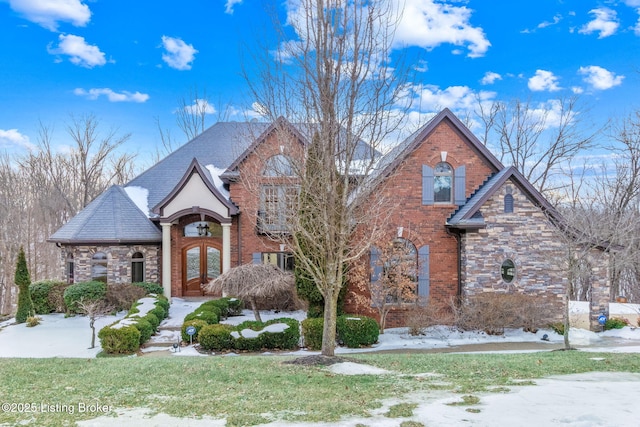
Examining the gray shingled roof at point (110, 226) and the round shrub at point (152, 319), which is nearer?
the round shrub at point (152, 319)

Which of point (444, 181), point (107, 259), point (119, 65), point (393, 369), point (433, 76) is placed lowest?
point (393, 369)

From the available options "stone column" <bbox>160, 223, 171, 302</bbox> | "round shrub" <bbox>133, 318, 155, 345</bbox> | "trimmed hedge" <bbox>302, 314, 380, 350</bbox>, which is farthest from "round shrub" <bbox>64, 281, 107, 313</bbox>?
"trimmed hedge" <bbox>302, 314, 380, 350</bbox>

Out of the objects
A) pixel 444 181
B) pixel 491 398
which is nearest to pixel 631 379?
pixel 491 398

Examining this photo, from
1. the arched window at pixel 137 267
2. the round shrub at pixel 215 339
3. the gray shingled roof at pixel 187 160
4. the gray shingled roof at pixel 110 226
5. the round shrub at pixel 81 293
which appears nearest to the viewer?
the round shrub at pixel 215 339

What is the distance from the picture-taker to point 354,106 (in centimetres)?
852

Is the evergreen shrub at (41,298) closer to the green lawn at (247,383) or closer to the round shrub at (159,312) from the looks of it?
the round shrub at (159,312)

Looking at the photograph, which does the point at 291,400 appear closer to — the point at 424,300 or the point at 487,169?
the point at 424,300

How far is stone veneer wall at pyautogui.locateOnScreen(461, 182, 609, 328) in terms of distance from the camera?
49.6 feet

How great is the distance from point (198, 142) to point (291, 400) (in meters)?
18.4

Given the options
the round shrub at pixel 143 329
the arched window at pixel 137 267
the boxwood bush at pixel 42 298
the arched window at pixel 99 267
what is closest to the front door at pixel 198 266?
the arched window at pixel 137 267

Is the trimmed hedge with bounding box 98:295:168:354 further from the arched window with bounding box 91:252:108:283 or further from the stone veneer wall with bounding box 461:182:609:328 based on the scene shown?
the stone veneer wall with bounding box 461:182:609:328

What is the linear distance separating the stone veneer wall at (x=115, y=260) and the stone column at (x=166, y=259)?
35.3 inches

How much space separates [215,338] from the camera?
12391 mm

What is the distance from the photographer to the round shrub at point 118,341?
12.1m
